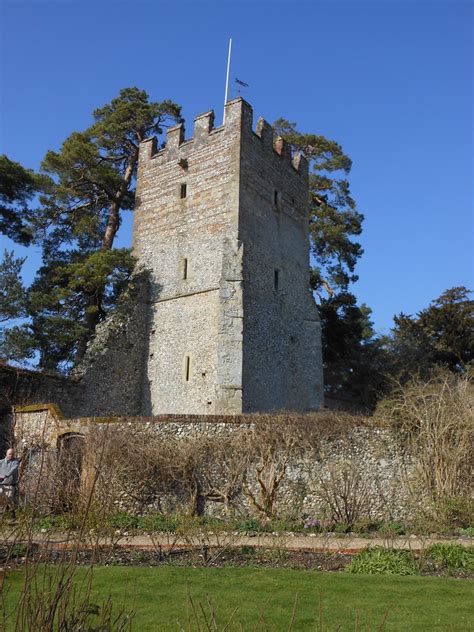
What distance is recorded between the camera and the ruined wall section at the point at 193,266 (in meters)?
16.7

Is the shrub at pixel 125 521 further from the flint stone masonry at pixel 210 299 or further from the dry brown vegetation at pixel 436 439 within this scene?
the dry brown vegetation at pixel 436 439

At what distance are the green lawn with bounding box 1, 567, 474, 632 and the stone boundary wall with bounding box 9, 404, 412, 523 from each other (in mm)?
4741

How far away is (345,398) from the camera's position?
29.3 meters

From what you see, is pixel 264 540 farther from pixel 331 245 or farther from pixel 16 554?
pixel 331 245

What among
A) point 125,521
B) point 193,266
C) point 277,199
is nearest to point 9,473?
point 125,521

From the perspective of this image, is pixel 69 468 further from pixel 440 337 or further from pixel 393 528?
pixel 440 337

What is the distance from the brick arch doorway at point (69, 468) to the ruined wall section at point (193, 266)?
4190 millimetres

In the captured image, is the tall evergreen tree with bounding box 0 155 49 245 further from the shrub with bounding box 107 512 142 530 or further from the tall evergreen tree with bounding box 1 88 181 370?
the shrub with bounding box 107 512 142 530

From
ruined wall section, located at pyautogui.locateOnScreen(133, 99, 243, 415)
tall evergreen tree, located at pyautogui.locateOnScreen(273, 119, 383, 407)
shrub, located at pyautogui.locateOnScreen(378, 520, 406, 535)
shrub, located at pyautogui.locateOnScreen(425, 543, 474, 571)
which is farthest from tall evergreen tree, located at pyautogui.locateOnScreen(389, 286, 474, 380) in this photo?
shrub, located at pyautogui.locateOnScreen(425, 543, 474, 571)

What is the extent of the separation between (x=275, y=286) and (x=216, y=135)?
533 centimetres

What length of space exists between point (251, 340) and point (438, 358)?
1438cm

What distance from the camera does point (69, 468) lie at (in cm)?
1150

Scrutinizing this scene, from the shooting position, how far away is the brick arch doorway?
1005 centimetres

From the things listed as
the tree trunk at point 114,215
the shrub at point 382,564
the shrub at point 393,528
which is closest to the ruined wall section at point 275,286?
the shrub at point 393,528
